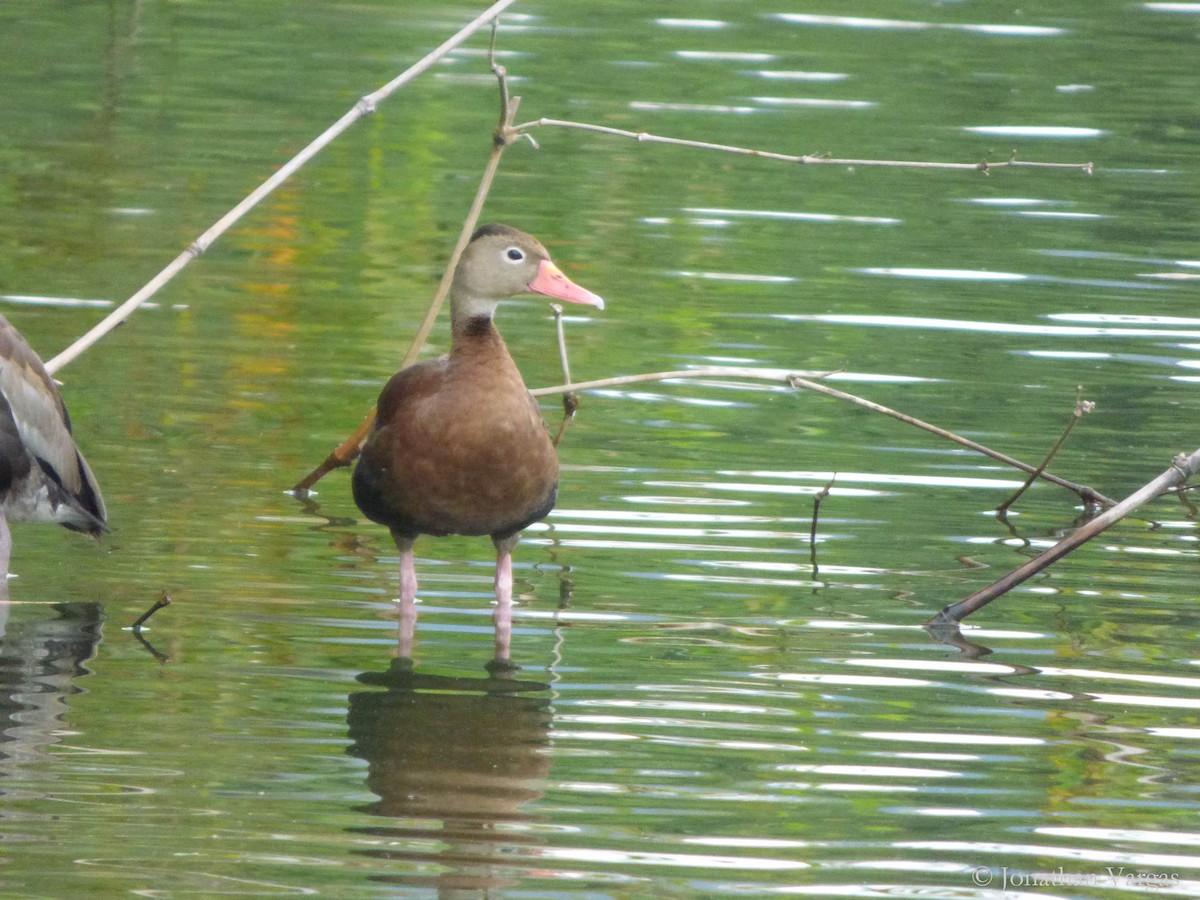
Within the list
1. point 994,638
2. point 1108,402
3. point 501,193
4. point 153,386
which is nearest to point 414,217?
point 501,193

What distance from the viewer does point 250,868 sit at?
A: 235 inches

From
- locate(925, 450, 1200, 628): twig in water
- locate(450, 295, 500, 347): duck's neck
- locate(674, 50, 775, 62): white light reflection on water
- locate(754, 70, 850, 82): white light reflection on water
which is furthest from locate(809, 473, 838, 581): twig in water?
locate(674, 50, 775, 62): white light reflection on water

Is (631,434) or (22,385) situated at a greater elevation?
(22,385)

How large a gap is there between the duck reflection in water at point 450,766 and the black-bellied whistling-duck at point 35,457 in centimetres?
151

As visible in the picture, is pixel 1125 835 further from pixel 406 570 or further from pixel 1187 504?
pixel 1187 504

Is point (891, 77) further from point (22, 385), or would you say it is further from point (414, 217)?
point (22, 385)

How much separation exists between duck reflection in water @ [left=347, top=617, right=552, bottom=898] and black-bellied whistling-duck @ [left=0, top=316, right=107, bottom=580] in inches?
59.6

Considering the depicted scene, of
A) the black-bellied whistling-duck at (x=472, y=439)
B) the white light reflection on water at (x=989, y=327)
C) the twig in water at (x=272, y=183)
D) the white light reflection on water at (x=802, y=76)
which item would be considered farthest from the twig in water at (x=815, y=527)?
the white light reflection on water at (x=802, y=76)

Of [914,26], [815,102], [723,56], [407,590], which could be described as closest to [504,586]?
[407,590]

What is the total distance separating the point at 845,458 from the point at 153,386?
3.52m

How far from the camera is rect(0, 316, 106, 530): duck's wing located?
8.68m

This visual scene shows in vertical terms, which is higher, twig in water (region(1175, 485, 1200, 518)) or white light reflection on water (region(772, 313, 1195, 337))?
twig in water (region(1175, 485, 1200, 518))

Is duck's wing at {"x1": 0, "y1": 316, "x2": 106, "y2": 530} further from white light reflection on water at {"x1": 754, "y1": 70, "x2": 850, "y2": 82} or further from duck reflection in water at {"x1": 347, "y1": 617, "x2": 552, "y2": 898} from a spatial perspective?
white light reflection on water at {"x1": 754, "y1": 70, "x2": 850, "y2": 82}

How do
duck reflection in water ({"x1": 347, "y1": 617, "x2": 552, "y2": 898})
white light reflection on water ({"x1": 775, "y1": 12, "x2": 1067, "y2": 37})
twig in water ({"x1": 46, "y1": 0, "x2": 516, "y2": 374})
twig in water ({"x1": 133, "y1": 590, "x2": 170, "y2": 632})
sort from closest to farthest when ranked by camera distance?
duck reflection in water ({"x1": 347, "y1": 617, "x2": 552, "y2": 898}) < twig in water ({"x1": 133, "y1": 590, "x2": 170, "y2": 632}) < twig in water ({"x1": 46, "y1": 0, "x2": 516, "y2": 374}) < white light reflection on water ({"x1": 775, "y1": 12, "x2": 1067, "y2": 37})
